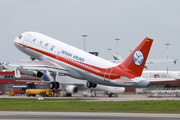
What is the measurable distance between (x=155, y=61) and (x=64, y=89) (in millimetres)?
38120

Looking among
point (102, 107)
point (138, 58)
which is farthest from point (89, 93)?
point (102, 107)

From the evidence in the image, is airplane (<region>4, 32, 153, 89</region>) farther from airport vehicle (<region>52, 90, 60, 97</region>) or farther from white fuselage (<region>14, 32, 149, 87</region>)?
airport vehicle (<region>52, 90, 60, 97</region>)

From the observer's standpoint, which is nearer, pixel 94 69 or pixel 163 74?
pixel 94 69

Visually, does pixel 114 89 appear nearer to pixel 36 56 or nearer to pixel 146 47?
pixel 36 56

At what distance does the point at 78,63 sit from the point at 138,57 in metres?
10.7

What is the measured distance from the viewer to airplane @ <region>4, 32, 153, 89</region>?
164 ft

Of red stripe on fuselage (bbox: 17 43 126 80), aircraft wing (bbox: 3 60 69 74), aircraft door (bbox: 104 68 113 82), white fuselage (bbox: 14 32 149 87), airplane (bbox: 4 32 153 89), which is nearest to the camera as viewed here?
airplane (bbox: 4 32 153 89)

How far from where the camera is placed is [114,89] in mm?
85125

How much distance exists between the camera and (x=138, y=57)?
4959cm

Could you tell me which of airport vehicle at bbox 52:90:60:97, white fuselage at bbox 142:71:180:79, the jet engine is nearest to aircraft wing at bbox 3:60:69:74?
the jet engine

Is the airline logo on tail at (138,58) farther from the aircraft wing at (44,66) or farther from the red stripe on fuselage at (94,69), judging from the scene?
the aircraft wing at (44,66)

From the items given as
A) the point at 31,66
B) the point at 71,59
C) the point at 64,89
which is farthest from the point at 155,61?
the point at 64,89

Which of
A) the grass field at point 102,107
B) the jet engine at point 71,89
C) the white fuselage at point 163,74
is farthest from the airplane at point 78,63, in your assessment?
the white fuselage at point 163,74

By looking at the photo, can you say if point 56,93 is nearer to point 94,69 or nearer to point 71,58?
point 71,58
